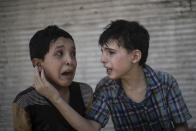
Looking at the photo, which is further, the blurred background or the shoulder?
the blurred background

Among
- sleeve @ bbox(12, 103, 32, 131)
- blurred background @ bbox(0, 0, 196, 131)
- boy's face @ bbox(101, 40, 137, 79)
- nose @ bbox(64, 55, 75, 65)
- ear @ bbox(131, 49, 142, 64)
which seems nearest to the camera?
sleeve @ bbox(12, 103, 32, 131)

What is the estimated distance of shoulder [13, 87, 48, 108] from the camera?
222cm

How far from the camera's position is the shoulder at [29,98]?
2.22 metres

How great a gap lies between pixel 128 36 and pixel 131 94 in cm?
59

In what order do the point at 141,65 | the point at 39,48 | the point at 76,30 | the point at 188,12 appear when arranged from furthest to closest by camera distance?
the point at 76,30
the point at 188,12
the point at 141,65
the point at 39,48

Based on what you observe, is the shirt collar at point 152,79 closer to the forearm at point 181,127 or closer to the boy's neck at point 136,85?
the boy's neck at point 136,85

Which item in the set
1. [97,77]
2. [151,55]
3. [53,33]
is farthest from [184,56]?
[53,33]

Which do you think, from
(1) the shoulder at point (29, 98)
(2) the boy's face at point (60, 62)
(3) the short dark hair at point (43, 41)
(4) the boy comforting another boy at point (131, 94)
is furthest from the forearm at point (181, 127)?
(3) the short dark hair at point (43, 41)

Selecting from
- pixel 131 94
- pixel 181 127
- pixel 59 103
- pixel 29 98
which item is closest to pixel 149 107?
pixel 131 94

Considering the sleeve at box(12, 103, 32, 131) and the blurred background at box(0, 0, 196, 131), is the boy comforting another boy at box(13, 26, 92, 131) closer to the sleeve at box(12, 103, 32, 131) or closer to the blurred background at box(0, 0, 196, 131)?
the sleeve at box(12, 103, 32, 131)

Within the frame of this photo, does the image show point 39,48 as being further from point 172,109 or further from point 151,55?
point 151,55

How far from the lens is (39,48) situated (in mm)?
2457

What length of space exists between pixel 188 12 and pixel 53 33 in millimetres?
2880

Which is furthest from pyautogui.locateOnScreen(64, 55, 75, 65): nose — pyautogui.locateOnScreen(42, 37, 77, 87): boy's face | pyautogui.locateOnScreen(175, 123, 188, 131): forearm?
pyautogui.locateOnScreen(175, 123, 188, 131): forearm
